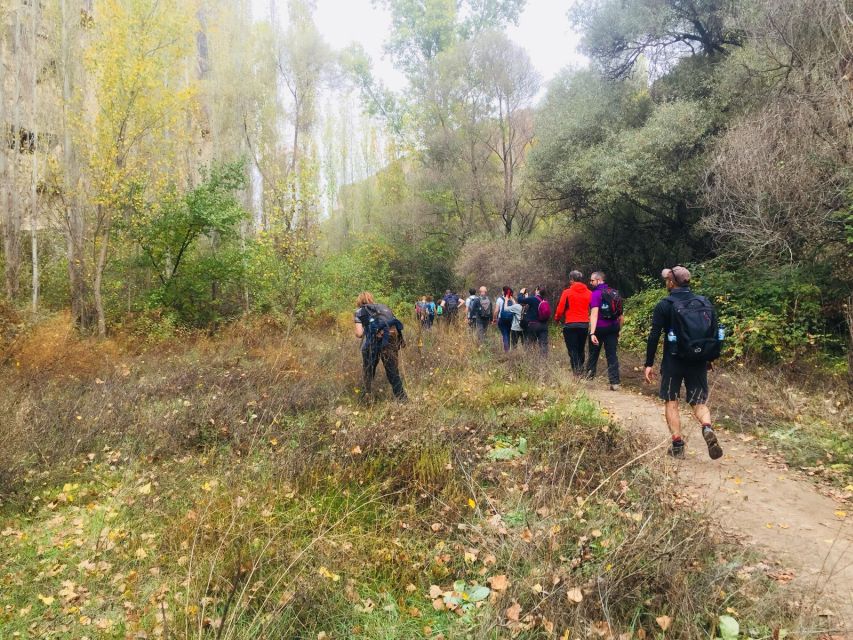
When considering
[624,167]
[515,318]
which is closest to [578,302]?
[515,318]

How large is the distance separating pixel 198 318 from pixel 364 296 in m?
10.1

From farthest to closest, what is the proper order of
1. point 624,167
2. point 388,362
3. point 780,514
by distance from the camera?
point 624,167 → point 388,362 → point 780,514

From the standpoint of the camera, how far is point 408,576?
304 cm

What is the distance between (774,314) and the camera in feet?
28.5

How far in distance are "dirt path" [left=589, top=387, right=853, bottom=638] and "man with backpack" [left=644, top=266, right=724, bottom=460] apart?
338mm

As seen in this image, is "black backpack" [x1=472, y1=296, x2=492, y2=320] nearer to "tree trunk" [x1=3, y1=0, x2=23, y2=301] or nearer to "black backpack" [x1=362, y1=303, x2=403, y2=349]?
"black backpack" [x1=362, y1=303, x2=403, y2=349]

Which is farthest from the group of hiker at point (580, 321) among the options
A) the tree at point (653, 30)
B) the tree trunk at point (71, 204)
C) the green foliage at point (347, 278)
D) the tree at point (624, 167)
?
the tree trunk at point (71, 204)

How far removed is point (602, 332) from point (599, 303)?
20.6 inches

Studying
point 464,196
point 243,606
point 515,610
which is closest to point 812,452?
point 515,610

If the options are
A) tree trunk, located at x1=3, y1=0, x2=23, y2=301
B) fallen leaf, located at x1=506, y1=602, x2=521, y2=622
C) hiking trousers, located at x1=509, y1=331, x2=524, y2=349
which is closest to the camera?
fallen leaf, located at x1=506, y1=602, x2=521, y2=622

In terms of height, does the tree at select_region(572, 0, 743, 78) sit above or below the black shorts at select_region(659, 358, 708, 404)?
above

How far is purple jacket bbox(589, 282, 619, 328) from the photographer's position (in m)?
7.69

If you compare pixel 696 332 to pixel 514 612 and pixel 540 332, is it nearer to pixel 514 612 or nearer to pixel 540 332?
pixel 514 612

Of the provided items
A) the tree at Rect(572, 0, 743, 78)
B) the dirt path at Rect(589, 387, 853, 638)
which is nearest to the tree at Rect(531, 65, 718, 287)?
the tree at Rect(572, 0, 743, 78)
